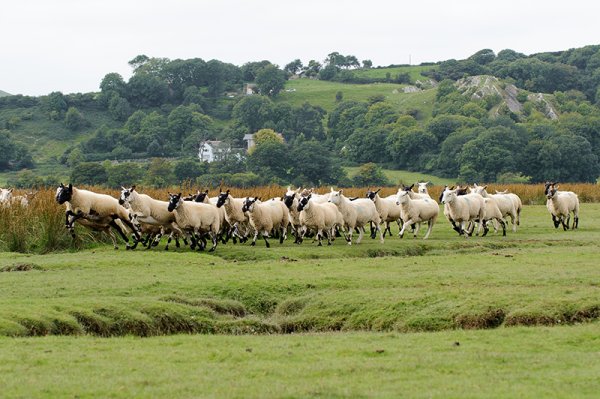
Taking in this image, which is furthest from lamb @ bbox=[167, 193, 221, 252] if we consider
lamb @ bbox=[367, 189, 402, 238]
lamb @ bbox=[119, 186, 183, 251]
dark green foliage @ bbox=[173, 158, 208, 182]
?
dark green foliage @ bbox=[173, 158, 208, 182]

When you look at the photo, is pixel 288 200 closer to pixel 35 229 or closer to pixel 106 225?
pixel 106 225

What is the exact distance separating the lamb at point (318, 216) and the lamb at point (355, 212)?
55 cm

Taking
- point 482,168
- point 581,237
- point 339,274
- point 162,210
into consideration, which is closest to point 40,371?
point 339,274

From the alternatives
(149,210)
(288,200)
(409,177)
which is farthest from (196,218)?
(409,177)

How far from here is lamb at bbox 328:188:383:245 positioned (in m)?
32.2

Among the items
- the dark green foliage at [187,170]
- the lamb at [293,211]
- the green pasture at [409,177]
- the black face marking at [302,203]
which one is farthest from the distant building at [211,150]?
the black face marking at [302,203]

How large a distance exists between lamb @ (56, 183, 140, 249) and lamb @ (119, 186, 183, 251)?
1.10 feet

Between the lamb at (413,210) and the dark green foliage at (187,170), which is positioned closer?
the lamb at (413,210)

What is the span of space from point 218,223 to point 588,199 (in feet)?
126

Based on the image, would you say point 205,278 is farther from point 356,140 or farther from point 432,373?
point 356,140

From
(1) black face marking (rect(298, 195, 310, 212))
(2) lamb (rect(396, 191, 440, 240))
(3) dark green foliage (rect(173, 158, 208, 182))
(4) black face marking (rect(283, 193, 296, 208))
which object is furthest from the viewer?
(3) dark green foliage (rect(173, 158, 208, 182))

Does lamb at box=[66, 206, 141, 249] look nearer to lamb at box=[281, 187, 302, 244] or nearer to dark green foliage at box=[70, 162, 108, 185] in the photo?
lamb at box=[281, 187, 302, 244]

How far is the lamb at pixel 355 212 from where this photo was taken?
32.2 metres

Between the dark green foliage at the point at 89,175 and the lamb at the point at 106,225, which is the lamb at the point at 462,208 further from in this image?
the dark green foliage at the point at 89,175
